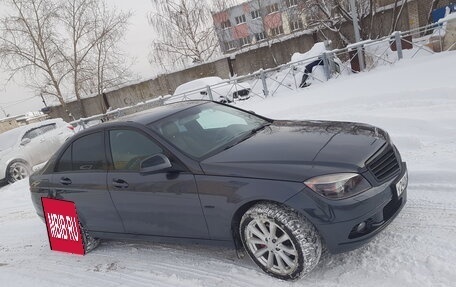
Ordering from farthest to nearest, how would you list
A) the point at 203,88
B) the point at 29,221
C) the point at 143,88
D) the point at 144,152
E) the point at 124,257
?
the point at 143,88, the point at 203,88, the point at 29,221, the point at 124,257, the point at 144,152

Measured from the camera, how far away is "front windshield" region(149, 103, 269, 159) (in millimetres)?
3396

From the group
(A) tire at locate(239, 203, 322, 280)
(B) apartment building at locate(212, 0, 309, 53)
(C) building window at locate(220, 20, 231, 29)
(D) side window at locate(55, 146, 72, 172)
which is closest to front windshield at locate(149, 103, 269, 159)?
(A) tire at locate(239, 203, 322, 280)

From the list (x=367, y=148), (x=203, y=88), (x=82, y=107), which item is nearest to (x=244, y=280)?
(x=367, y=148)

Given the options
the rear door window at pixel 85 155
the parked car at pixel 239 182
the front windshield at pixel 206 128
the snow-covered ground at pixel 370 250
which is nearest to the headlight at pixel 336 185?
the parked car at pixel 239 182

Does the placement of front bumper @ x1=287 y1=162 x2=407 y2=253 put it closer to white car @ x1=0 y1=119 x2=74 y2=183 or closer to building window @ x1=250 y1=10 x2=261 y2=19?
white car @ x1=0 y1=119 x2=74 y2=183

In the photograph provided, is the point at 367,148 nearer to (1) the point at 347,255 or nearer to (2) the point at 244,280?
(1) the point at 347,255

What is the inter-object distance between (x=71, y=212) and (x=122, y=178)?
1155mm

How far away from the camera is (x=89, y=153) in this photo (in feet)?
13.4

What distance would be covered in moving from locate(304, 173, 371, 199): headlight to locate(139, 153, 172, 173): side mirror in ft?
4.06

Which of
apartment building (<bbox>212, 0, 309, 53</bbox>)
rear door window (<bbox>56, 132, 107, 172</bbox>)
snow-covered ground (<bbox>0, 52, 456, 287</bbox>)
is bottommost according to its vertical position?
snow-covered ground (<bbox>0, 52, 456, 287</bbox>)

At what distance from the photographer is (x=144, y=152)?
3.55 m

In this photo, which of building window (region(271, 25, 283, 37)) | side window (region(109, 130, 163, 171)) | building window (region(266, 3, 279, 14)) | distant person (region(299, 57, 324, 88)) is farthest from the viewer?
building window (region(266, 3, 279, 14))

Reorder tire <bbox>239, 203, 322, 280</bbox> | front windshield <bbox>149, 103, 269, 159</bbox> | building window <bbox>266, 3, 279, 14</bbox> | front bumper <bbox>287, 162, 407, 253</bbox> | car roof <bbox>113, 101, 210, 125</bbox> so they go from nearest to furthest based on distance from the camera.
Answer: front bumper <bbox>287, 162, 407, 253</bbox>
tire <bbox>239, 203, 322, 280</bbox>
front windshield <bbox>149, 103, 269, 159</bbox>
car roof <bbox>113, 101, 210, 125</bbox>
building window <bbox>266, 3, 279, 14</bbox>

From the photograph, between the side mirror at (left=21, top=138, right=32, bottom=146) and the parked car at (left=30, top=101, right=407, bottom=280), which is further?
the side mirror at (left=21, top=138, right=32, bottom=146)
